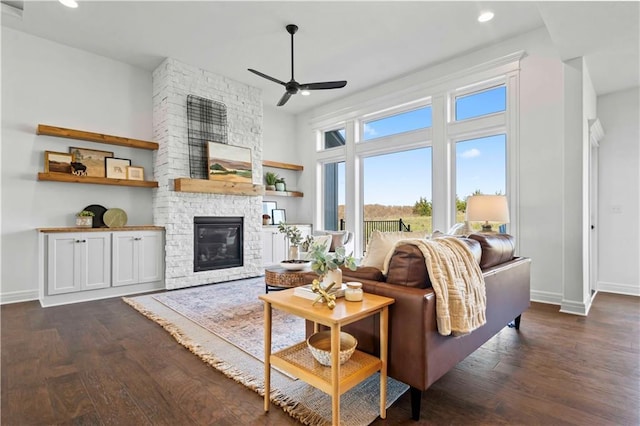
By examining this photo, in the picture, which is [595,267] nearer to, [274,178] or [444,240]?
[444,240]

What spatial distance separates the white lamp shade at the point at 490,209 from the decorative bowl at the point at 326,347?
2474 mm

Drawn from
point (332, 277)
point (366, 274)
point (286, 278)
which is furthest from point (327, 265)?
point (286, 278)

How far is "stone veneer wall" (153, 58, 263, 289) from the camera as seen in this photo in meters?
4.64

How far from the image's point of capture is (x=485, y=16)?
358 centimetres

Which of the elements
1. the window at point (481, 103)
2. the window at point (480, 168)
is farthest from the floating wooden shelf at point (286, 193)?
the window at point (481, 103)

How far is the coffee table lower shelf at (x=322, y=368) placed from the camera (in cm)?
151

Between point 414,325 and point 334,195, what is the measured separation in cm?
525

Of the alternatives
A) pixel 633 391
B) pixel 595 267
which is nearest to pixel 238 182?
pixel 633 391

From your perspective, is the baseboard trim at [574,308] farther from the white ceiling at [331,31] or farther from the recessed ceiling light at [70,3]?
the recessed ceiling light at [70,3]

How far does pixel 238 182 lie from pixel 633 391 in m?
4.91

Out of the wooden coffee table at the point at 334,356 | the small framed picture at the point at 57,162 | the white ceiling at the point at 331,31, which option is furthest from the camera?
the small framed picture at the point at 57,162

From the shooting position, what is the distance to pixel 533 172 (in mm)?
3924

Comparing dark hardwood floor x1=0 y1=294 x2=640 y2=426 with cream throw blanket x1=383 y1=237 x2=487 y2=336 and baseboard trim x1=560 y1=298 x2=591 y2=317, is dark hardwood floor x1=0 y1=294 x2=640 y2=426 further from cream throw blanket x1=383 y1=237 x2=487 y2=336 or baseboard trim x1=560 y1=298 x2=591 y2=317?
cream throw blanket x1=383 y1=237 x2=487 y2=336

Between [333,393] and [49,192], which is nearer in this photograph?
[333,393]
